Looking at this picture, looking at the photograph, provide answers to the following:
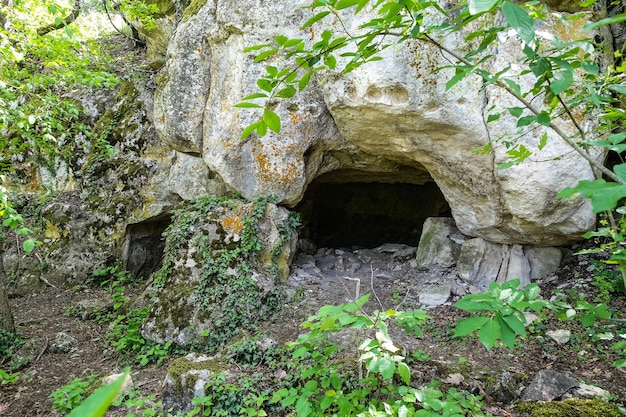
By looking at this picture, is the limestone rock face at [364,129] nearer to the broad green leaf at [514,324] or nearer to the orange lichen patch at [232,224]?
the orange lichen patch at [232,224]

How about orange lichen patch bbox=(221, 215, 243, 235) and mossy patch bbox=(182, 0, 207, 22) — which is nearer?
orange lichen patch bbox=(221, 215, 243, 235)

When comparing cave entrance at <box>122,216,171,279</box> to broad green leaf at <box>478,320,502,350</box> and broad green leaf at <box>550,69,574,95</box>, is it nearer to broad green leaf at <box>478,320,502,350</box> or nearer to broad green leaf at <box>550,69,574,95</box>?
broad green leaf at <box>478,320,502,350</box>

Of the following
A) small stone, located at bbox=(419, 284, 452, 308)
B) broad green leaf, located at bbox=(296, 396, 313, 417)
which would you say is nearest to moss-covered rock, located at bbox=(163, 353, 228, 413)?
broad green leaf, located at bbox=(296, 396, 313, 417)

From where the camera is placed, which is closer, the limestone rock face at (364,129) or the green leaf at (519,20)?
the green leaf at (519,20)

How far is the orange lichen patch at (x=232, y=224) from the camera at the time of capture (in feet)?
18.6

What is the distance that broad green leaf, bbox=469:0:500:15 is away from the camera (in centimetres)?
91

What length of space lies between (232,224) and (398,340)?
9.45ft

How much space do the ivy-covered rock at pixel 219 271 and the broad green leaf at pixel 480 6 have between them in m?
4.70

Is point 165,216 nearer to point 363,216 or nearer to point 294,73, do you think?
point 363,216

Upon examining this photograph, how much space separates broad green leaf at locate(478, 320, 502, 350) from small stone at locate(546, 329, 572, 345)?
11.5 feet

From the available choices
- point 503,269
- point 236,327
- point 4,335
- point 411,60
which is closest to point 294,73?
point 411,60

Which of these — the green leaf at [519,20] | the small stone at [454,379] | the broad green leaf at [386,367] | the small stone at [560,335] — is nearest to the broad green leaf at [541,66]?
the green leaf at [519,20]

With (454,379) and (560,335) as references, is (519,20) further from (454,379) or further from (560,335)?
(560,335)

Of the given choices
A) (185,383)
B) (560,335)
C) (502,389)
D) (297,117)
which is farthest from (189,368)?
(560,335)
